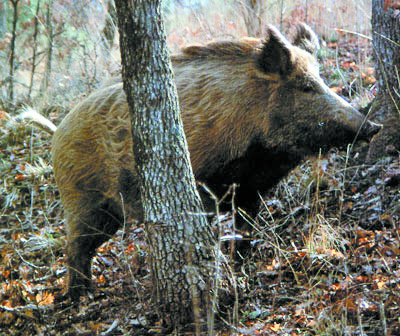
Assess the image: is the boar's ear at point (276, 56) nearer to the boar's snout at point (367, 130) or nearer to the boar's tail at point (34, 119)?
the boar's snout at point (367, 130)

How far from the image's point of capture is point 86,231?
4.64 m

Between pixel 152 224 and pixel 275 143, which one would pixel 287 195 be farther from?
pixel 152 224

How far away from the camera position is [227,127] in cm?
413

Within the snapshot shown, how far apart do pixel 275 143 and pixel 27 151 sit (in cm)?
526

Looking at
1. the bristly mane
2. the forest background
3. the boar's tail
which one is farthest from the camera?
the boar's tail

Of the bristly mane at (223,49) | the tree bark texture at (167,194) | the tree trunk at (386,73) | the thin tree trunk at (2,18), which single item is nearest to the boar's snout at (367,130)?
the tree trunk at (386,73)

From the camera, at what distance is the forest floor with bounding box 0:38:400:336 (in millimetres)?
3191

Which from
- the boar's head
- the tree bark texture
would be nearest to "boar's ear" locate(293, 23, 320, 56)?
the boar's head

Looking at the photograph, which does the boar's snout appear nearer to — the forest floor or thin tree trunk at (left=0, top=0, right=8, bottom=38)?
the forest floor

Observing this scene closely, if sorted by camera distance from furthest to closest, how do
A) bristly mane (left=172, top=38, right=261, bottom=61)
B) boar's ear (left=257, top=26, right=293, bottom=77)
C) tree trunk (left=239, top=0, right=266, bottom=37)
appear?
tree trunk (left=239, top=0, right=266, bottom=37) → bristly mane (left=172, top=38, right=261, bottom=61) → boar's ear (left=257, top=26, right=293, bottom=77)

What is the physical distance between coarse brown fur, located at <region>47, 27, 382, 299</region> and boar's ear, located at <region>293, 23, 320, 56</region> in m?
0.04

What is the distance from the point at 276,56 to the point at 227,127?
2.54 ft

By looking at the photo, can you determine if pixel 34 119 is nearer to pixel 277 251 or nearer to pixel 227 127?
pixel 227 127

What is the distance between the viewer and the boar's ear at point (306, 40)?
464 centimetres
